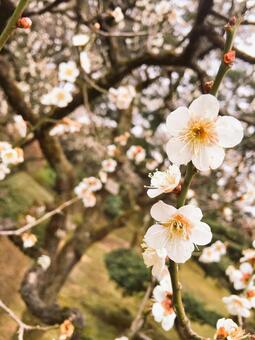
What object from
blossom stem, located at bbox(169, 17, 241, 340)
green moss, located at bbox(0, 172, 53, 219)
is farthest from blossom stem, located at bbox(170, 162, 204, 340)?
green moss, located at bbox(0, 172, 53, 219)

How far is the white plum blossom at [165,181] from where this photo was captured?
1.23 meters

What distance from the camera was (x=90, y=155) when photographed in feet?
47.5

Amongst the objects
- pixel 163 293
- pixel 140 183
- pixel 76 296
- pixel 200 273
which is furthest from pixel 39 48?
pixel 163 293

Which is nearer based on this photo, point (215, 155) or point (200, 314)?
point (215, 155)

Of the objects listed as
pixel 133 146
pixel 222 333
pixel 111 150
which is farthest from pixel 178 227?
pixel 133 146

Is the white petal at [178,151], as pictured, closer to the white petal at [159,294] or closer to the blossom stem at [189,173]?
the blossom stem at [189,173]

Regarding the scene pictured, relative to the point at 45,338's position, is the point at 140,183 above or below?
below

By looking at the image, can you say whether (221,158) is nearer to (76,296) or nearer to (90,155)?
(76,296)

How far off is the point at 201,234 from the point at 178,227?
7cm

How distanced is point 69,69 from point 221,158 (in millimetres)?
2972

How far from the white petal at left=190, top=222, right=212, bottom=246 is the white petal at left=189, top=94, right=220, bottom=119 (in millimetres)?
305

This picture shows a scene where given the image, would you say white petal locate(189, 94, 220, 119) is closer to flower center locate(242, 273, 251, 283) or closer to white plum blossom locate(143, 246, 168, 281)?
white plum blossom locate(143, 246, 168, 281)

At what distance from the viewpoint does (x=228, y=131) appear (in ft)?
3.84

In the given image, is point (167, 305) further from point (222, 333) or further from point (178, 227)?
point (178, 227)
